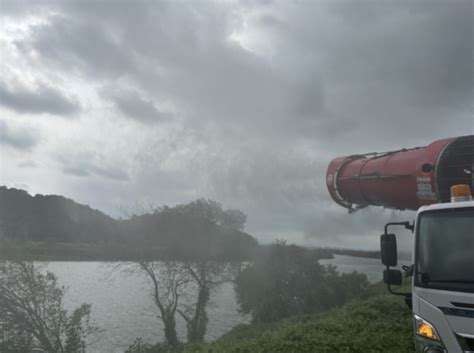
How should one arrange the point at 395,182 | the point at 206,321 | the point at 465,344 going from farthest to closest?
the point at 206,321, the point at 395,182, the point at 465,344

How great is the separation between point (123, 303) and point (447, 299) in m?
24.2

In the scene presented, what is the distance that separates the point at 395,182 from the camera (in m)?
9.16

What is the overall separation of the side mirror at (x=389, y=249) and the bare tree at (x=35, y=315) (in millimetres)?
18743

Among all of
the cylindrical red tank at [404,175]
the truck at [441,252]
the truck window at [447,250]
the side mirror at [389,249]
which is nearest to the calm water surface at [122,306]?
the cylindrical red tank at [404,175]

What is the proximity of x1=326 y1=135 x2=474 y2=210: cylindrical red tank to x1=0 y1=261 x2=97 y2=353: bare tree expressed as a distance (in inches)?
625

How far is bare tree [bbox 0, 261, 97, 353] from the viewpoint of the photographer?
20.7 meters

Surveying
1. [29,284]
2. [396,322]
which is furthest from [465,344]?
[29,284]

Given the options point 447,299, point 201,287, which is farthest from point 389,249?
point 201,287

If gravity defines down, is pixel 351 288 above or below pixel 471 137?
below

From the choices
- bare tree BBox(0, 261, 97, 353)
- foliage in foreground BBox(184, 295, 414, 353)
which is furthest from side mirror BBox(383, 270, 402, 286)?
bare tree BBox(0, 261, 97, 353)

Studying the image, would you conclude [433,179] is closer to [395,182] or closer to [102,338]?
[395,182]

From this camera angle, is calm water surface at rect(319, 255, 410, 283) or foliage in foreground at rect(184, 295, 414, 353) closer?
foliage in foreground at rect(184, 295, 414, 353)

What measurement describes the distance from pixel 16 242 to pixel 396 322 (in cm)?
1998

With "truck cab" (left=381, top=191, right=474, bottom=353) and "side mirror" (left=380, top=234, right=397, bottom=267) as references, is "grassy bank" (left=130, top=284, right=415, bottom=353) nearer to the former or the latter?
"side mirror" (left=380, top=234, right=397, bottom=267)
